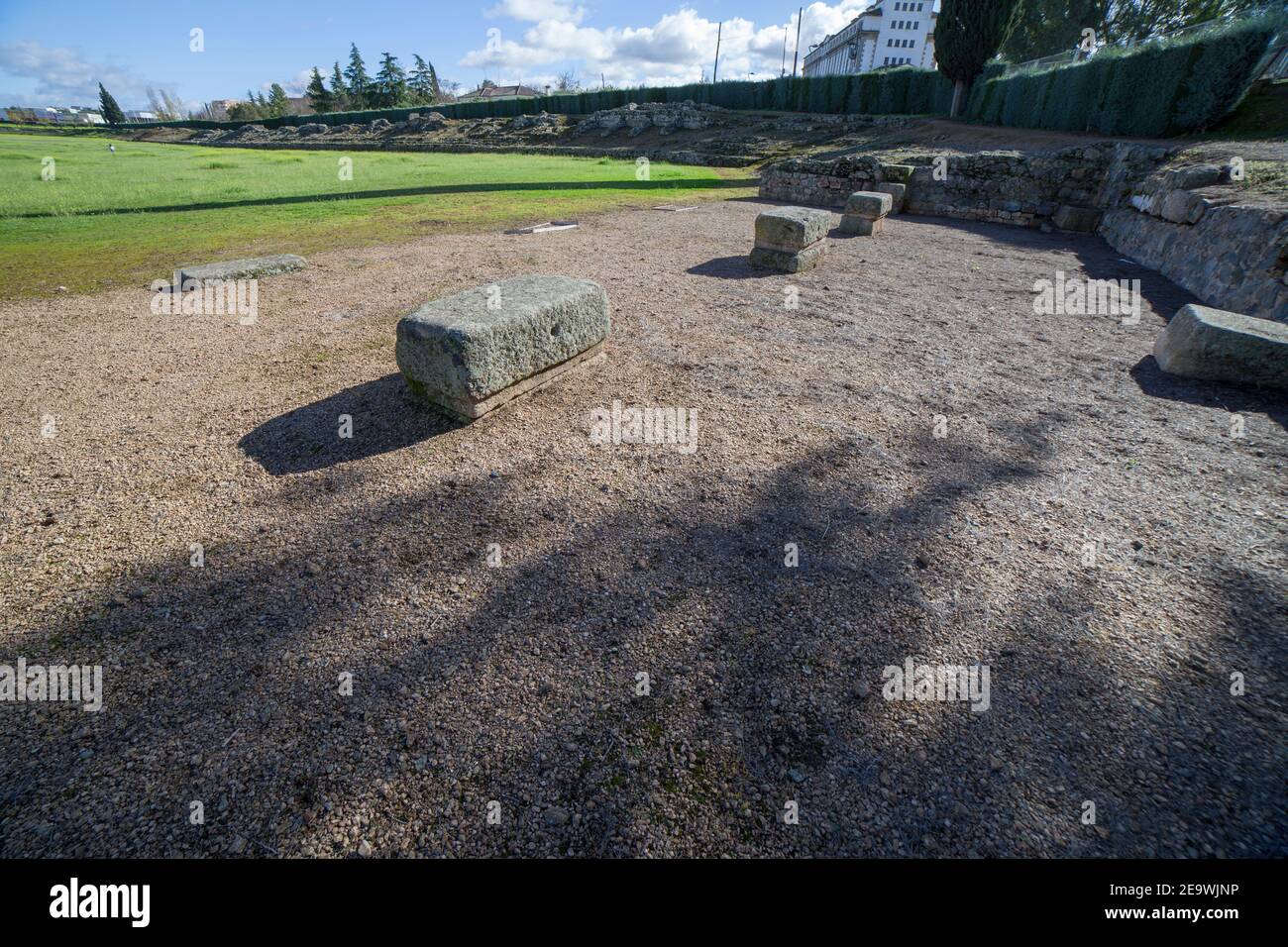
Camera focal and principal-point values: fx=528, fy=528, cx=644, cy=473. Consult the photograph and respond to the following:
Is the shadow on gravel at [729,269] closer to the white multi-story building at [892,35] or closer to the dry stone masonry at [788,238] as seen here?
the dry stone masonry at [788,238]

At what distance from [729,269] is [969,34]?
75.4 feet

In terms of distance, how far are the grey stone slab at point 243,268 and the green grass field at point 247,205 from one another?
131cm

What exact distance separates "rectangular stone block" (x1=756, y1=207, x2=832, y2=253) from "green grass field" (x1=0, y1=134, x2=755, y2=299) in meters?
5.95

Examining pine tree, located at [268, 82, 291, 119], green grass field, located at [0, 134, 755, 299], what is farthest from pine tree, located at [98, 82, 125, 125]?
green grass field, located at [0, 134, 755, 299]

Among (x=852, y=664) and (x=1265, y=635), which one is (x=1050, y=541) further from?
(x=852, y=664)

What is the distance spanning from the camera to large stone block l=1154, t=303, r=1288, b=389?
441 cm

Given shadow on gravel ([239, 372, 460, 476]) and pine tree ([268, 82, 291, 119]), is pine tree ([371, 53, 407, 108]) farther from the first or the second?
shadow on gravel ([239, 372, 460, 476])

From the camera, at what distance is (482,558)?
2.92 meters

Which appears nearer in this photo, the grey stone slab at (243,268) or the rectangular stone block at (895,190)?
the grey stone slab at (243,268)

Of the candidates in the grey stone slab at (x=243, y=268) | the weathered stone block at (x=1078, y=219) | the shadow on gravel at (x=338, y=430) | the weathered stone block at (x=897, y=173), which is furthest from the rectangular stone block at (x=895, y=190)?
the shadow on gravel at (x=338, y=430)

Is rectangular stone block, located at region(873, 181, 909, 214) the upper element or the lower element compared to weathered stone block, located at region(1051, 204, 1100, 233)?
upper

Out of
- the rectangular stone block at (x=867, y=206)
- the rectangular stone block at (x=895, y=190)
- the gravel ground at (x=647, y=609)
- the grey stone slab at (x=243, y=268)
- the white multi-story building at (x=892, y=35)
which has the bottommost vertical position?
the gravel ground at (x=647, y=609)

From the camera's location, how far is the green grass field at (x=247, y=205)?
8812 millimetres
